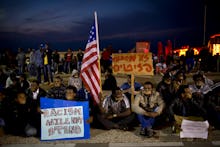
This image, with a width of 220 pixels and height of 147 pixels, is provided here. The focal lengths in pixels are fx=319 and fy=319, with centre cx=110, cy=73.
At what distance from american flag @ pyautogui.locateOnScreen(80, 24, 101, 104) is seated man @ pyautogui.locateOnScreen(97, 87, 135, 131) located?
0.47 meters

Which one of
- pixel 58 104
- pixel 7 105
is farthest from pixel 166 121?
pixel 7 105

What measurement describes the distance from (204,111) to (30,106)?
4.11 meters

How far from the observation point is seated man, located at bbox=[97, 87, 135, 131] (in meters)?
7.80

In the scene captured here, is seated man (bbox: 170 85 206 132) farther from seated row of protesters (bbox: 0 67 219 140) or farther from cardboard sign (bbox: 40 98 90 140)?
cardboard sign (bbox: 40 98 90 140)

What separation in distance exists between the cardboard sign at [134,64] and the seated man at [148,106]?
819 millimetres

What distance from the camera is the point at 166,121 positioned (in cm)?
837

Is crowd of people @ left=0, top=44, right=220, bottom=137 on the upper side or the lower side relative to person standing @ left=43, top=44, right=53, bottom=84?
lower

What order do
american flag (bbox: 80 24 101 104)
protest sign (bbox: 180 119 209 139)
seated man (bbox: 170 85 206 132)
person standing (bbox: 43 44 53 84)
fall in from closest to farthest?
protest sign (bbox: 180 119 209 139), seated man (bbox: 170 85 206 132), american flag (bbox: 80 24 101 104), person standing (bbox: 43 44 53 84)

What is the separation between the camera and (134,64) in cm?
859

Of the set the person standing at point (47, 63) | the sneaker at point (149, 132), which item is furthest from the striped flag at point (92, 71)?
the person standing at point (47, 63)

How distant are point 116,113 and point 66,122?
53.2 inches

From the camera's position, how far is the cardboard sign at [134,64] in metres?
8.50

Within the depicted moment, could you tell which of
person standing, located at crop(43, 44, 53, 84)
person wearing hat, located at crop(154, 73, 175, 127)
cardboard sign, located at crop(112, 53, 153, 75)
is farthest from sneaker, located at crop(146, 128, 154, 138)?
person standing, located at crop(43, 44, 53, 84)

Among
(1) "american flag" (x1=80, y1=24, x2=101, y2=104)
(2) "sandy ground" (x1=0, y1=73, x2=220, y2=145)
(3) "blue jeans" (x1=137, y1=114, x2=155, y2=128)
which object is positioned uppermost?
(1) "american flag" (x1=80, y1=24, x2=101, y2=104)
